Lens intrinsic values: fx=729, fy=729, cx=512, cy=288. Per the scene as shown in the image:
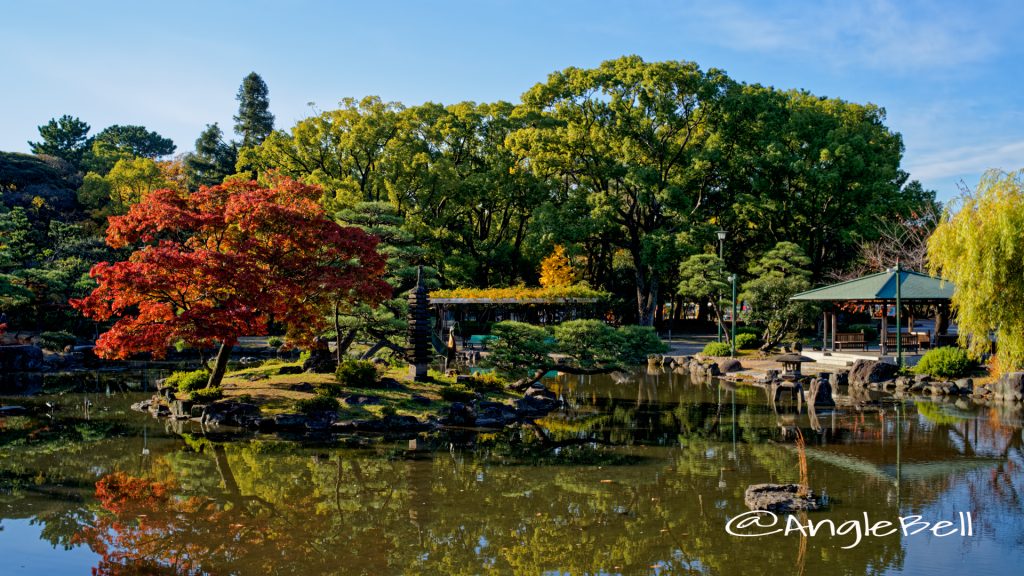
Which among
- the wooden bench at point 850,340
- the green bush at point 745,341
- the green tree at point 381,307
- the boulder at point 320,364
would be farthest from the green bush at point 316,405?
the wooden bench at point 850,340

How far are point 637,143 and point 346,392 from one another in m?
25.9

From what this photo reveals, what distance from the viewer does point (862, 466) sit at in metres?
12.5

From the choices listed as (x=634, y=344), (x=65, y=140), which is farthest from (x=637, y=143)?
(x=65, y=140)

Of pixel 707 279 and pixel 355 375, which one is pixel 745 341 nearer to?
pixel 707 279

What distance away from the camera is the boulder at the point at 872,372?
23844mm

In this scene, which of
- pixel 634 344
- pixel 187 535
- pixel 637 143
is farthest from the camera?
pixel 637 143

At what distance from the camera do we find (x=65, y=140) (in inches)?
2566

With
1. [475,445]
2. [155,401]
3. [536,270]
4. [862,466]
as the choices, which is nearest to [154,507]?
[475,445]

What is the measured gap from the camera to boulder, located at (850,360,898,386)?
23844 mm

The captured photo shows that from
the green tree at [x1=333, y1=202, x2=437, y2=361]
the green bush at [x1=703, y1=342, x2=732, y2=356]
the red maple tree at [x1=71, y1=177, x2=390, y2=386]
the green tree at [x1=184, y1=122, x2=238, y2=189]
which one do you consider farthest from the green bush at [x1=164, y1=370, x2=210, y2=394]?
the green tree at [x1=184, y1=122, x2=238, y2=189]

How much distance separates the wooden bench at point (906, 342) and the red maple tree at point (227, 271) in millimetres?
21783

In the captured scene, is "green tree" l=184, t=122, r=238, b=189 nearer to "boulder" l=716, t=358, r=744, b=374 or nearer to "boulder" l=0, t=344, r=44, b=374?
"boulder" l=0, t=344, r=44, b=374

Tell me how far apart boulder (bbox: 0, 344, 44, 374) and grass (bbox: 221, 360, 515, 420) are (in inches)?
541

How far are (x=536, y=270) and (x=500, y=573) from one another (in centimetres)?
3692
